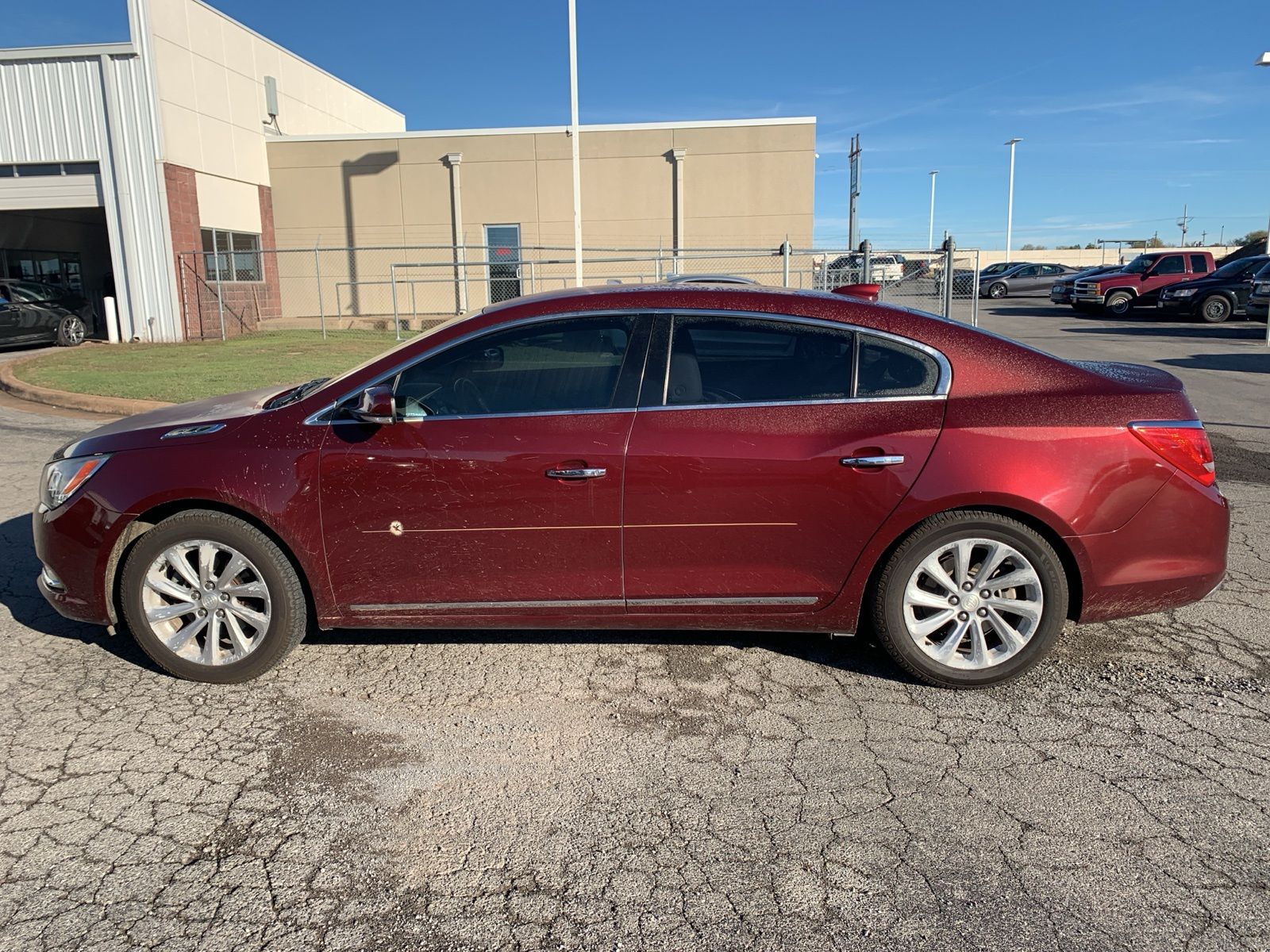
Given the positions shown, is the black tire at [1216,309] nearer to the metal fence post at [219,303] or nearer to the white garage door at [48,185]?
the metal fence post at [219,303]

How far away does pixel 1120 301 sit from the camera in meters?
28.2

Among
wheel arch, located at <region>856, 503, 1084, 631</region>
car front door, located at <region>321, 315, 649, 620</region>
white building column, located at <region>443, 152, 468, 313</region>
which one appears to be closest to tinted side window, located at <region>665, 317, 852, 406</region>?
car front door, located at <region>321, 315, 649, 620</region>

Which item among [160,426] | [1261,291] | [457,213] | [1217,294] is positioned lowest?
[160,426]

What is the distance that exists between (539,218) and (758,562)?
79.2 feet

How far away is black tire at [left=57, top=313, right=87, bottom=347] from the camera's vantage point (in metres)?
20.6

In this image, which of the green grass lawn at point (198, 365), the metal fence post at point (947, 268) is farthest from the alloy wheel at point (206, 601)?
the metal fence post at point (947, 268)

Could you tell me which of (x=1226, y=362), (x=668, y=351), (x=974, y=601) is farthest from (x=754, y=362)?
(x=1226, y=362)

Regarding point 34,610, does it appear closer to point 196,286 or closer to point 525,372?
point 525,372

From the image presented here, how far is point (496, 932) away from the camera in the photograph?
2.44 m

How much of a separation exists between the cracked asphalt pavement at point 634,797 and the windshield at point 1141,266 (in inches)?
1088

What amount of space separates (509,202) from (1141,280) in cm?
1939

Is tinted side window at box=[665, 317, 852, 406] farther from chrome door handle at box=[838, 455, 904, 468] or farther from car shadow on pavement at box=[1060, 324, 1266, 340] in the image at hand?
car shadow on pavement at box=[1060, 324, 1266, 340]

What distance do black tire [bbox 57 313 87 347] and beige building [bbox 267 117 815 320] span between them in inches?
235

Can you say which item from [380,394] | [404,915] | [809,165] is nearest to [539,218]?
[809,165]
